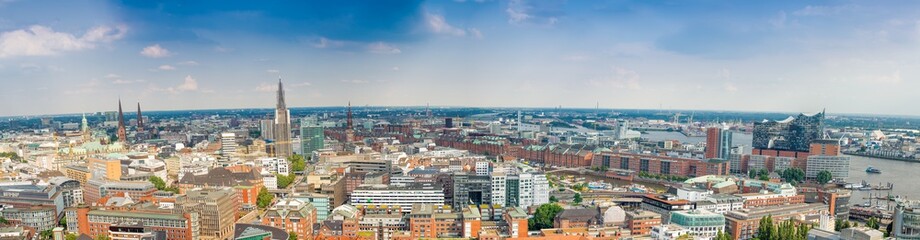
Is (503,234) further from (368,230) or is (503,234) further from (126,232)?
(126,232)

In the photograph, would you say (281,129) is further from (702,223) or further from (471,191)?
(702,223)

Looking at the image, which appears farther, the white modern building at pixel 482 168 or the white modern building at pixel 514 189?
the white modern building at pixel 482 168

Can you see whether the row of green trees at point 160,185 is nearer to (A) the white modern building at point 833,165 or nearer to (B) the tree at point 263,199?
(B) the tree at point 263,199

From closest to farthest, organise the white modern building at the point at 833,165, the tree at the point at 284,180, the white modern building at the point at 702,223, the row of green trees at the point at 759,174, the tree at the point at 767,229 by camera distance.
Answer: the tree at the point at 767,229
the white modern building at the point at 702,223
the tree at the point at 284,180
the row of green trees at the point at 759,174
the white modern building at the point at 833,165

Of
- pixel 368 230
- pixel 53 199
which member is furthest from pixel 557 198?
pixel 53 199

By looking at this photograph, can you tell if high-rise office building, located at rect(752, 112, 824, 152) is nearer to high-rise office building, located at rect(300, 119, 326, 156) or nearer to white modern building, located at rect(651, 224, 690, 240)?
white modern building, located at rect(651, 224, 690, 240)

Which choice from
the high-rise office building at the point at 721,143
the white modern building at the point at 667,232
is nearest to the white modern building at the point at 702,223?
the white modern building at the point at 667,232
